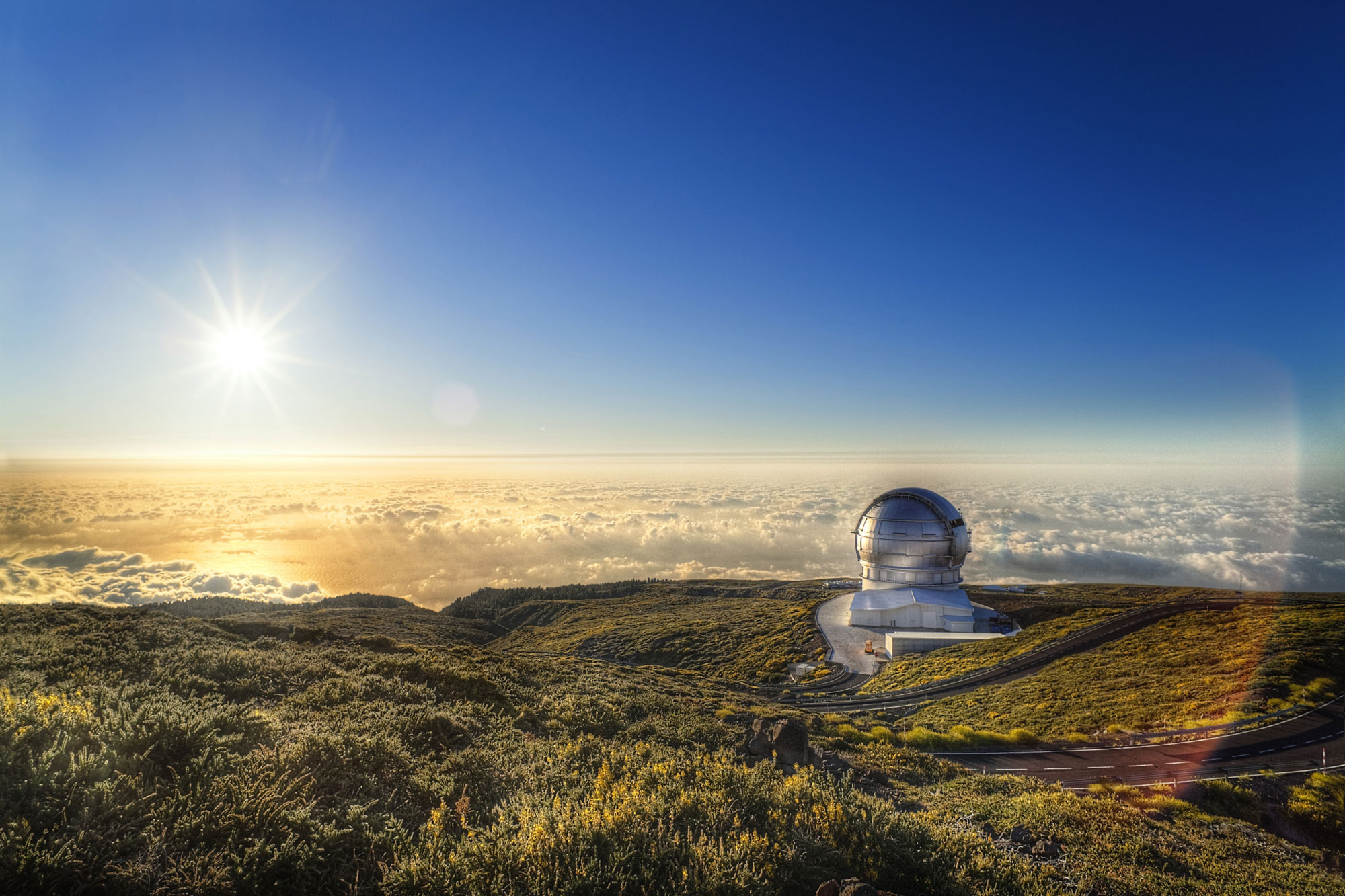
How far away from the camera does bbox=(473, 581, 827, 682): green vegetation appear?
41.6 meters

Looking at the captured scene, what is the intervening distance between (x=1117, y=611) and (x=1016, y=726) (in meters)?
25.4

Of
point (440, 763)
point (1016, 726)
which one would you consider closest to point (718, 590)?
point (1016, 726)

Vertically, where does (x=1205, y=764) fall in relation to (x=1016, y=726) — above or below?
above

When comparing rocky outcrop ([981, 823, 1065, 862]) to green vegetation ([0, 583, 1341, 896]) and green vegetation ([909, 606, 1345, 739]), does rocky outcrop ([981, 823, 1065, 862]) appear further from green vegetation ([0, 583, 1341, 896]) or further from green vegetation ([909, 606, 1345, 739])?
green vegetation ([909, 606, 1345, 739])

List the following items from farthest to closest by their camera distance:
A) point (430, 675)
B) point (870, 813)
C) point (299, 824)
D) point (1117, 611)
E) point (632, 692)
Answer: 1. point (1117, 611)
2. point (632, 692)
3. point (430, 675)
4. point (870, 813)
5. point (299, 824)

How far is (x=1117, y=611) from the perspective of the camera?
1400 inches

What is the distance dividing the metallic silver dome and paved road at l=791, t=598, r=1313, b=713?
1081 cm

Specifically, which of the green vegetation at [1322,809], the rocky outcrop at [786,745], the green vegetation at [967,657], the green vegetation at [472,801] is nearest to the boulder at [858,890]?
the green vegetation at [472,801]

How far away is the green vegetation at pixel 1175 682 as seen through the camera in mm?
18141

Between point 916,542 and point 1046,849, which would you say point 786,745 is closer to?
point 1046,849

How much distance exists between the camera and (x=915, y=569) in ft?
137

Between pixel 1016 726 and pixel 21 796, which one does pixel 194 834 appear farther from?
pixel 1016 726

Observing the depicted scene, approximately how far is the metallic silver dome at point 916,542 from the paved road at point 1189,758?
25.0 m

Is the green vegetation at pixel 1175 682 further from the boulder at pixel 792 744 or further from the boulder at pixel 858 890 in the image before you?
the boulder at pixel 858 890
